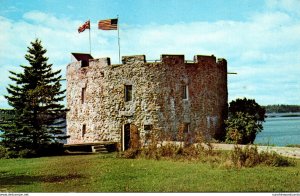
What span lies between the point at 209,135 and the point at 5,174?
44.9 ft

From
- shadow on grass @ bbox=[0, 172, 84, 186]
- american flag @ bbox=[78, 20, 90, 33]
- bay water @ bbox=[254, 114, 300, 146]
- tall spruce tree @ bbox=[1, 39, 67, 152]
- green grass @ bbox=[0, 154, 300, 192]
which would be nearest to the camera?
green grass @ bbox=[0, 154, 300, 192]

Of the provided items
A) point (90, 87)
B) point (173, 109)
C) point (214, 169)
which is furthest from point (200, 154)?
point (90, 87)

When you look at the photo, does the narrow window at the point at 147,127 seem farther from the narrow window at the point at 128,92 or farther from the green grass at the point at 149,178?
the green grass at the point at 149,178

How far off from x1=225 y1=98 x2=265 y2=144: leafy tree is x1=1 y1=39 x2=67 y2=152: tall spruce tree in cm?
1083

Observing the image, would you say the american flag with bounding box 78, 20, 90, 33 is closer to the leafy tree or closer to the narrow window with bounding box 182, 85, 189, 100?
the narrow window with bounding box 182, 85, 189, 100

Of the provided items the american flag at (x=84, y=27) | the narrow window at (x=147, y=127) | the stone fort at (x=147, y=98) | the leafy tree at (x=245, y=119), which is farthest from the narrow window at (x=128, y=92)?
the leafy tree at (x=245, y=119)

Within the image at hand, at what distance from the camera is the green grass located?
1061 centimetres

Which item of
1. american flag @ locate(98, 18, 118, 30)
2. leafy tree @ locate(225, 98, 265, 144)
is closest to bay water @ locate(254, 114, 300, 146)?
leafy tree @ locate(225, 98, 265, 144)

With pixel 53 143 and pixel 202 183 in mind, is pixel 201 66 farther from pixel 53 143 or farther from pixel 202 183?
pixel 202 183

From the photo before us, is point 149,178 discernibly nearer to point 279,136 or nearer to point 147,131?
point 147,131

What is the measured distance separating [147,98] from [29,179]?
11.5 m

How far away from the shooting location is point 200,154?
16609 millimetres

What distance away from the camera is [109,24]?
931 inches

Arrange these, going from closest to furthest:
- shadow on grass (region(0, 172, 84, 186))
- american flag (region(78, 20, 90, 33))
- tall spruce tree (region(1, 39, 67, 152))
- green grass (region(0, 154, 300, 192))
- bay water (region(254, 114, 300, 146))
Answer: green grass (region(0, 154, 300, 192))
shadow on grass (region(0, 172, 84, 186))
tall spruce tree (region(1, 39, 67, 152))
american flag (region(78, 20, 90, 33))
bay water (region(254, 114, 300, 146))
